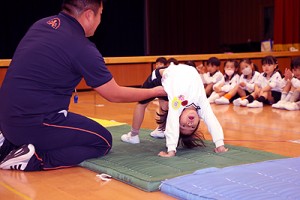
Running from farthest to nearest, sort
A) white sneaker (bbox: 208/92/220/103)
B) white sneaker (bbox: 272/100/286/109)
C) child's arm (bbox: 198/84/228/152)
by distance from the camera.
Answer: white sneaker (bbox: 208/92/220/103) < white sneaker (bbox: 272/100/286/109) < child's arm (bbox: 198/84/228/152)

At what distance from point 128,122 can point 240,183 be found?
2.42m

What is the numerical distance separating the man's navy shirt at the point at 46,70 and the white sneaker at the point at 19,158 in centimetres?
15

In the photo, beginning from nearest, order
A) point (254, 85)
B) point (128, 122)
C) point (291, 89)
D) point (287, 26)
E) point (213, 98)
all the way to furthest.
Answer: point (128, 122), point (291, 89), point (254, 85), point (213, 98), point (287, 26)

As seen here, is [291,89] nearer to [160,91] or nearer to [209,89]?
[209,89]

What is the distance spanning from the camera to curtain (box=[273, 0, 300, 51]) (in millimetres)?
9938

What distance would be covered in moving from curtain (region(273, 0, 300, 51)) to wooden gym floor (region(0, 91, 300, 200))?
459cm

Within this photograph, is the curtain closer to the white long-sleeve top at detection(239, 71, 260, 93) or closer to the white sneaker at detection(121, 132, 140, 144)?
the white long-sleeve top at detection(239, 71, 260, 93)

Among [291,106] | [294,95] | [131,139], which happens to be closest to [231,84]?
[294,95]

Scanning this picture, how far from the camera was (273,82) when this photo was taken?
5.83 meters

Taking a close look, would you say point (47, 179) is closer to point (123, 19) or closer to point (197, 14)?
point (123, 19)

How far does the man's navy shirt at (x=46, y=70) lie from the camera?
2605 mm

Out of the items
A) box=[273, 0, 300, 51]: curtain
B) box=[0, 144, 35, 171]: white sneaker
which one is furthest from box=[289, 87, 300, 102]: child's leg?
box=[273, 0, 300, 51]: curtain

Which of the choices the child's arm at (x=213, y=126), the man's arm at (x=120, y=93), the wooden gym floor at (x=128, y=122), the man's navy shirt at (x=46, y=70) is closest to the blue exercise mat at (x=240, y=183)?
the wooden gym floor at (x=128, y=122)

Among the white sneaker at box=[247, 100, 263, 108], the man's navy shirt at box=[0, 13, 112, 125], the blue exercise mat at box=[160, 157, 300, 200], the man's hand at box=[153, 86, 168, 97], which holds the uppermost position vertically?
the man's navy shirt at box=[0, 13, 112, 125]
